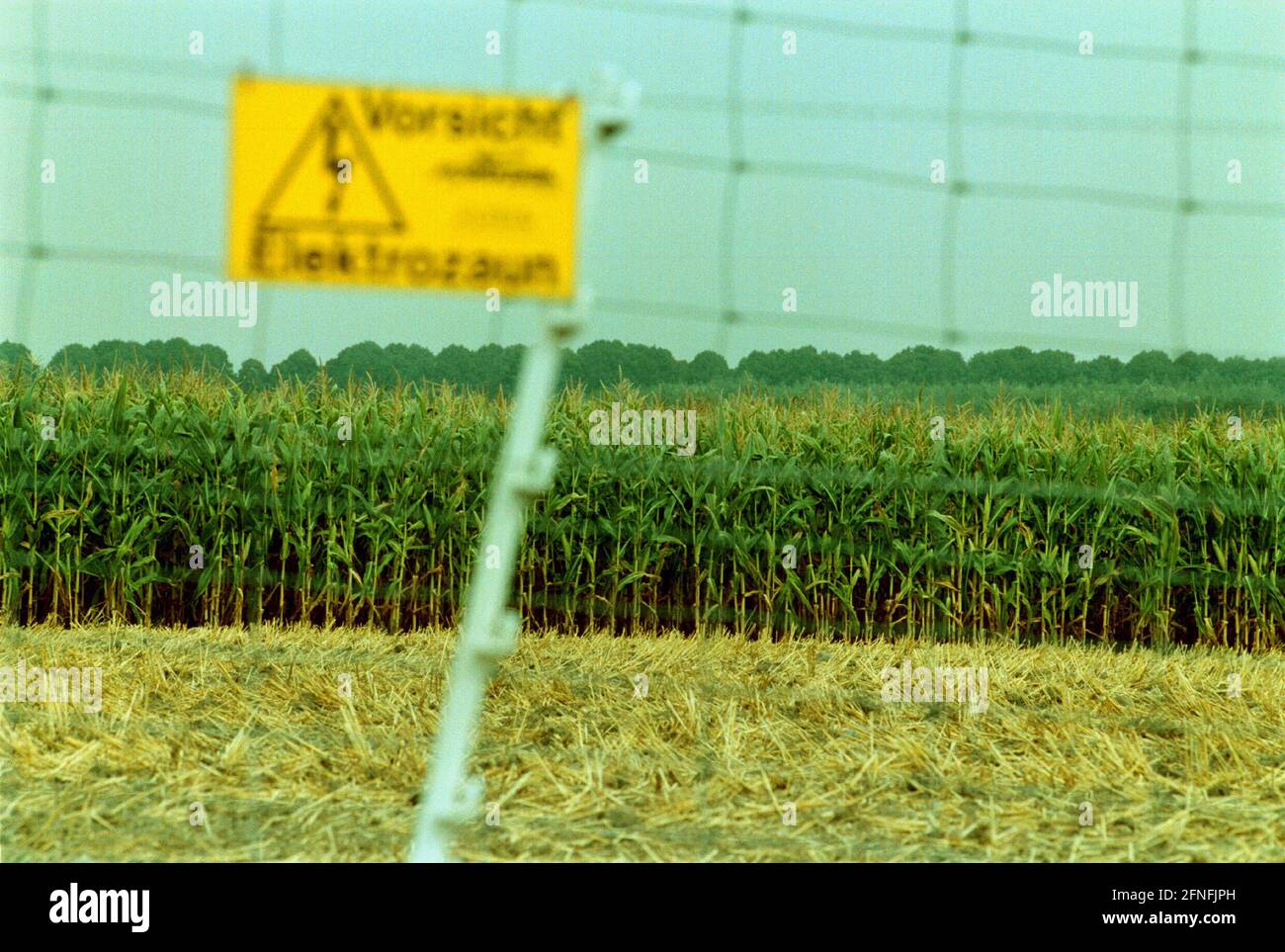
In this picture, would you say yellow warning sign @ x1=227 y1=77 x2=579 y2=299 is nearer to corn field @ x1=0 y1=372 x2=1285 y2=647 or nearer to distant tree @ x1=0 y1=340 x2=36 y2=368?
corn field @ x1=0 y1=372 x2=1285 y2=647

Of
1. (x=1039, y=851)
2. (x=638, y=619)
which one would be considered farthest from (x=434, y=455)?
(x=1039, y=851)

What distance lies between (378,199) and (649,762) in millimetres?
1903

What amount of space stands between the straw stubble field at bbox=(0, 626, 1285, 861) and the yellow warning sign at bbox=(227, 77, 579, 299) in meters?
1.40

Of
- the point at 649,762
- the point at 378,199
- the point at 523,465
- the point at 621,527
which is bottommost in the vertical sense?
the point at 649,762

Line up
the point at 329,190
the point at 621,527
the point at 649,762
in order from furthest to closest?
the point at 621,527
the point at 649,762
the point at 329,190

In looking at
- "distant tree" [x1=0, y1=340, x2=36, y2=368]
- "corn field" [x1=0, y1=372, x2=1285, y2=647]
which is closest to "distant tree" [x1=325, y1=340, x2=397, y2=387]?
"corn field" [x1=0, y1=372, x2=1285, y2=647]

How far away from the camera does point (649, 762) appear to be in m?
2.99

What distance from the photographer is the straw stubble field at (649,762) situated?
2549mm

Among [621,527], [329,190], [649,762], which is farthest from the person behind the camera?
[621,527]

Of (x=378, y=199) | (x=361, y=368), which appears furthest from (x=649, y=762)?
(x=361, y=368)

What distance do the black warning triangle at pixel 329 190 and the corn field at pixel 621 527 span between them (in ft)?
13.2

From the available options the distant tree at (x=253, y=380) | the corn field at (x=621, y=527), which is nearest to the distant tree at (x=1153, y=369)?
the corn field at (x=621, y=527)

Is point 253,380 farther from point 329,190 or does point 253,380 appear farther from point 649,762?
point 329,190

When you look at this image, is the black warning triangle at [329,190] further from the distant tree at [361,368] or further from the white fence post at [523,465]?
the distant tree at [361,368]
